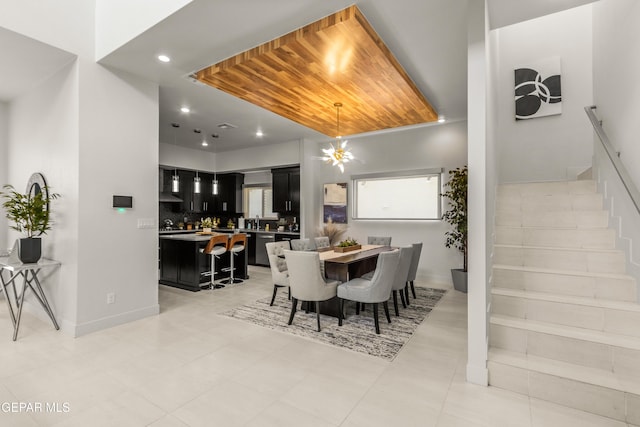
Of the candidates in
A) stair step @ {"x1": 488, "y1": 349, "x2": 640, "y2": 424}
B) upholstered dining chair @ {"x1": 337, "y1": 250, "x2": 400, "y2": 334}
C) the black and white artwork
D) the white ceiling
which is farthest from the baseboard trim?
the black and white artwork

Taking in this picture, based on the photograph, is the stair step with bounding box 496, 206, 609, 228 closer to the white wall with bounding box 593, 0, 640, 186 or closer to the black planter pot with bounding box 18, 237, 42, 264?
the white wall with bounding box 593, 0, 640, 186

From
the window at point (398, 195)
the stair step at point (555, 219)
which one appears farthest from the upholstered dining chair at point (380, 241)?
the stair step at point (555, 219)

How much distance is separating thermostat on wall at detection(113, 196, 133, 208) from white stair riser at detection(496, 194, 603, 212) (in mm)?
4550

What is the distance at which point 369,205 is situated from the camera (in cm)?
673

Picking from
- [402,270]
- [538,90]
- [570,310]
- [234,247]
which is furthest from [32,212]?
[538,90]

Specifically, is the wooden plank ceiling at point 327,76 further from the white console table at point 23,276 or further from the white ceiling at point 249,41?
the white console table at point 23,276

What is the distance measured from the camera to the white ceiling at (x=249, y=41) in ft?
8.45

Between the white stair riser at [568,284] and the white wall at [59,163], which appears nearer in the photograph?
the white stair riser at [568,284]

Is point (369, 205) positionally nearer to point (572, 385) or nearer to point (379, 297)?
point (379, 297)

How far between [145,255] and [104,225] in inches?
24.0

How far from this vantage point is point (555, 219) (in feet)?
11.3

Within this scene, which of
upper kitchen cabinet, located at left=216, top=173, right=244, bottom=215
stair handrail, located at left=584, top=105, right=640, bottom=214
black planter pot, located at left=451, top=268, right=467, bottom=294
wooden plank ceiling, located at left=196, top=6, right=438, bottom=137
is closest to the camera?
stair handrail, located at left=584, top=105, right=640, bottom=214

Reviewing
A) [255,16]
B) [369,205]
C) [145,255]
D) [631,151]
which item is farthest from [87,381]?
[369,205]

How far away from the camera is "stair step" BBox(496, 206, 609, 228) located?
3256mm
